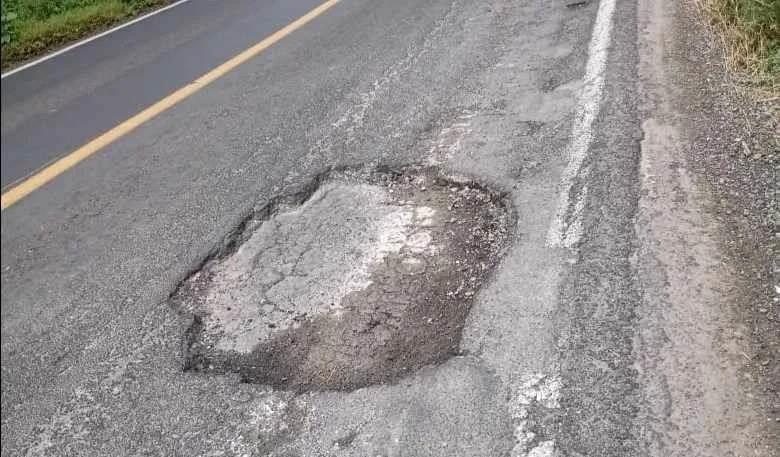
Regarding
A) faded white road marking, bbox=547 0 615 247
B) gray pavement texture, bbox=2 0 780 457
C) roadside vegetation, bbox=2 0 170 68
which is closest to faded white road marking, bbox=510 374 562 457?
gray pavement texture, bbox=2 0 780 457

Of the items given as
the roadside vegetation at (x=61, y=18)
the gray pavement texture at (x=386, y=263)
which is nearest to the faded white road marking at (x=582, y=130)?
the gray pavement texture at (x=386, y=263)

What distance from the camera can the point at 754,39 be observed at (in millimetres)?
4559

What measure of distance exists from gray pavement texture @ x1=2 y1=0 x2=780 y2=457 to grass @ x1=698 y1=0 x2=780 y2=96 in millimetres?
386

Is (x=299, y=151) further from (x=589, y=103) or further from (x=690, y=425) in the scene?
(x=690, y=425)

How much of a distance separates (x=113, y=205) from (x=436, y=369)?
223 centimetres

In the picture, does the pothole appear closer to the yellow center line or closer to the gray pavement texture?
the gray pavement texture

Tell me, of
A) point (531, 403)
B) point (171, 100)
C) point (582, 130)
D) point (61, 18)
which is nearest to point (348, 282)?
point (531, 403)

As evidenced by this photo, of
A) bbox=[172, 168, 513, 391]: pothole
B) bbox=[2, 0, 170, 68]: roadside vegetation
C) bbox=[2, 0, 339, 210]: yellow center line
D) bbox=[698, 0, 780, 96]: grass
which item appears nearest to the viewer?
bbox=[172, 168, 513, 391]: pothole

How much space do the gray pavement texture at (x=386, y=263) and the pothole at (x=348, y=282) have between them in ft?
0.11

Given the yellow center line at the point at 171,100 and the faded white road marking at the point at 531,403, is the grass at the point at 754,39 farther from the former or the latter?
the yellow center line at the point at 171,100

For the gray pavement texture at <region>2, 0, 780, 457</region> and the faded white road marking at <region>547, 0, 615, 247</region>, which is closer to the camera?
the gray pavement texture at <region>2, 0, 780, 457</region>

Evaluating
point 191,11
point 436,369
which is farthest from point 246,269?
point 191,11

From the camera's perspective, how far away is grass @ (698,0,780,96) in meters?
4.16

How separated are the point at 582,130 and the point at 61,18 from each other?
7247mm
